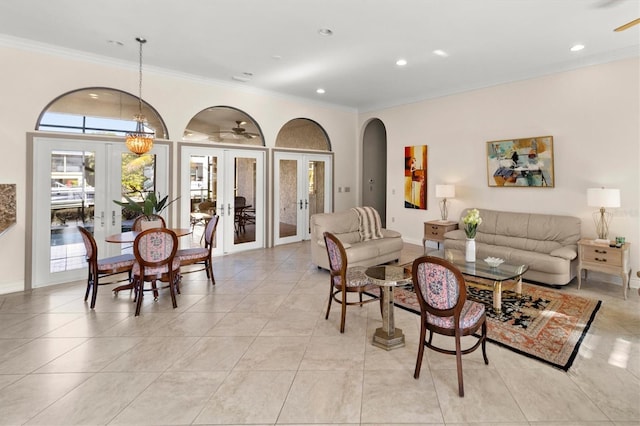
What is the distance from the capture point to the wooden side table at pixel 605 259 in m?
4.48

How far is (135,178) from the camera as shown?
18.9ft

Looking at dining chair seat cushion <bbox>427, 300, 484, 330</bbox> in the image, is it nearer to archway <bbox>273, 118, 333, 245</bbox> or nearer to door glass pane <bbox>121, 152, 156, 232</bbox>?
door glass pane <bbox>121, 152, 156, 232</bbox>

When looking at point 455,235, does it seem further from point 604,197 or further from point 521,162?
point 604,197

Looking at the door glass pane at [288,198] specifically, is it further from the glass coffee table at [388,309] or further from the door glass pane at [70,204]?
the glass coffee table at [388,309]

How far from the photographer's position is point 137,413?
2.27 metres

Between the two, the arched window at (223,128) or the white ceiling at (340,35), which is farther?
the arched window at (223,128)

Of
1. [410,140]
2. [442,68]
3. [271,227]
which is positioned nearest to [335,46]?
[442,68]

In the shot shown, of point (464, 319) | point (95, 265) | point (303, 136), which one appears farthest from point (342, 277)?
point (303, 136)

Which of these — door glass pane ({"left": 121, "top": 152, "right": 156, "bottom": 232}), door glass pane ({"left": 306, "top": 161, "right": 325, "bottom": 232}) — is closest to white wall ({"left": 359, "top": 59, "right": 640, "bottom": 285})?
door glass pane ({"left": 306, "top": 161, "right": 325, "bottom": 232})

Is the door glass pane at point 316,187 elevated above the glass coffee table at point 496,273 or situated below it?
above

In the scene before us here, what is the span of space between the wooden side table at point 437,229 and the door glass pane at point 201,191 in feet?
14.0

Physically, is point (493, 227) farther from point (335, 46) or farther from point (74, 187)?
point (74, 187)

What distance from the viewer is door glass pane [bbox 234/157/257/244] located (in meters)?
7.17

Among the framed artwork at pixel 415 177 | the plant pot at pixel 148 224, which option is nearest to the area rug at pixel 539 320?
the framed artwork at pixel 415 177
